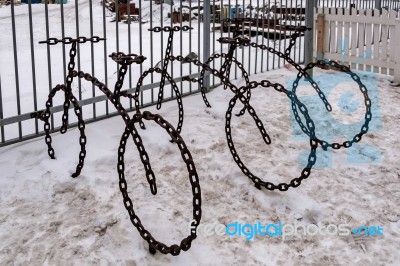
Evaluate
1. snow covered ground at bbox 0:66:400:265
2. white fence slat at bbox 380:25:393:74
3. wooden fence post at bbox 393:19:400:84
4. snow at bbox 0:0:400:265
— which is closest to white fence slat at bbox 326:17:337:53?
white fence slat at bbox 380:25:393:74

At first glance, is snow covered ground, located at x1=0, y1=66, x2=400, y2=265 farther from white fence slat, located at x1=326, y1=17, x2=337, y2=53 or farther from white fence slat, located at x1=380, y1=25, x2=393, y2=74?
white fence slat, located at x1=326, y1=17, x2=337, y2=53

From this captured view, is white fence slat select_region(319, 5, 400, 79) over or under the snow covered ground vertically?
over

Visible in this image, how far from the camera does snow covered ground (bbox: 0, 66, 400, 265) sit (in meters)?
3.28

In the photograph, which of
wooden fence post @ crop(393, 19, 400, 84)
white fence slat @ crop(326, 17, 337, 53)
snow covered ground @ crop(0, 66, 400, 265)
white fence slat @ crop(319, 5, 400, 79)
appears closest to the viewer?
snow covered ground @ crop(0, 66, 400, 265)

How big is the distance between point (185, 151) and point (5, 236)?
1.54 m

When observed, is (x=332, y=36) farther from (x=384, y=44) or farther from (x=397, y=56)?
(x=397, y=56)

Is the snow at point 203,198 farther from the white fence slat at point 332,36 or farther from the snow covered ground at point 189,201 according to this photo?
the white fence slat at point 332,36

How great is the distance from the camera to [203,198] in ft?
13.5

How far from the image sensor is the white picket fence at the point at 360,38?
28.5 ft

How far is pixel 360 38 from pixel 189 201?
6.26 meters

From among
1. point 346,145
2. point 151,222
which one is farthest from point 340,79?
point 151,222

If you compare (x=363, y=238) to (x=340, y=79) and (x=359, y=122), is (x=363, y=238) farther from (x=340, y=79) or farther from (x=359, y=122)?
(x=340, y=79)

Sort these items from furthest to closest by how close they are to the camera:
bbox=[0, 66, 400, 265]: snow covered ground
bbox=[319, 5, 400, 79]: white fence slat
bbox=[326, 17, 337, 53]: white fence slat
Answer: bbox=[326, 17, 337, 53]: white fence slat < bbox=[319, 5, 400, 79]: white fence slat < bbox=[0, 66, 400, 265]: snow covered ground

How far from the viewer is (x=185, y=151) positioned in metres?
2.86
